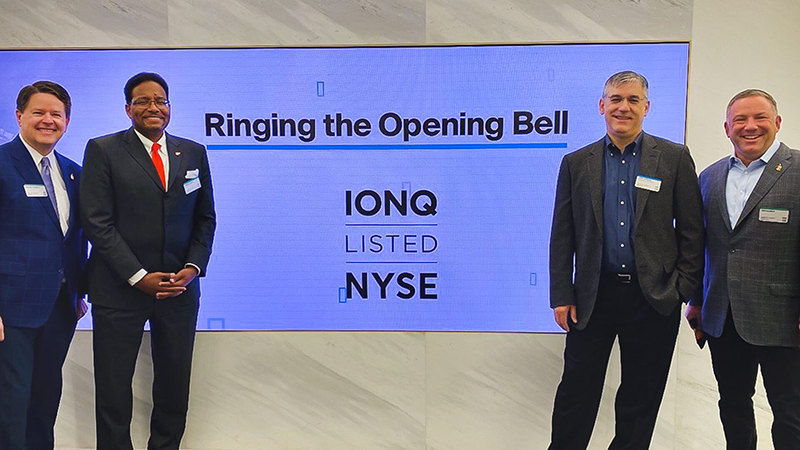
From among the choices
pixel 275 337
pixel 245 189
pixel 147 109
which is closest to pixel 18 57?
pixel 147 109

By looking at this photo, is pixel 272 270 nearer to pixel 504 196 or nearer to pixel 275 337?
pixel 275 337

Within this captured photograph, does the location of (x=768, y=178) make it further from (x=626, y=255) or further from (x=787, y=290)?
(x=626, y=255)

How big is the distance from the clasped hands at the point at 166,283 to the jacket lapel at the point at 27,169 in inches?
18.1

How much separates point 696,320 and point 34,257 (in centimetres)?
283

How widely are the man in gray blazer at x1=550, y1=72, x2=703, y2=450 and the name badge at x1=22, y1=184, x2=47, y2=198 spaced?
7.19 feet

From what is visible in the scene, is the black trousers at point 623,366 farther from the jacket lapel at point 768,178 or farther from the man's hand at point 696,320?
the jacket lapel at point 768,178

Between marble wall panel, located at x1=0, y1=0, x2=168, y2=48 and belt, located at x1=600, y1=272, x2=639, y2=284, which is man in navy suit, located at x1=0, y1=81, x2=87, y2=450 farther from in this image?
belt, located at x1=600, y1=272, x2=639, y2=284

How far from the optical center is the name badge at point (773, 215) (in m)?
2.08

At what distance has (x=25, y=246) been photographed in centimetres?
226

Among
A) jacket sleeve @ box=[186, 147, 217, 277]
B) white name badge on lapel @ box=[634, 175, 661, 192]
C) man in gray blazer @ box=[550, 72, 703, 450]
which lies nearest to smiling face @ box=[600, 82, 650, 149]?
man in gray blazer @ box=[550, 72, 703, 450]

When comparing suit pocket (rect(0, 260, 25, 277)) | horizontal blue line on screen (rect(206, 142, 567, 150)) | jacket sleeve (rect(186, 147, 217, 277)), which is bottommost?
suit pocket (rect(0, 260, 25, 277))

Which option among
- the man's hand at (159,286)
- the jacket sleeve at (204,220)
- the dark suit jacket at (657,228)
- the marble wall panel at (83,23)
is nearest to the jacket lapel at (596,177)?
the dark suit jacket at (657,228)

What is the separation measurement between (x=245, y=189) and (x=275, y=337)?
0.81 m

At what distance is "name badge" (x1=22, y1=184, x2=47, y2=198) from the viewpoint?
2266 millimetres
